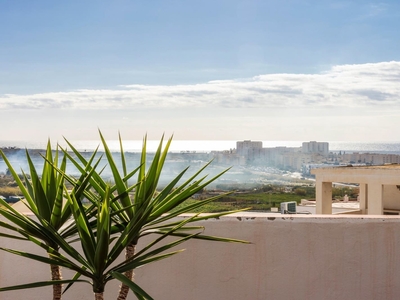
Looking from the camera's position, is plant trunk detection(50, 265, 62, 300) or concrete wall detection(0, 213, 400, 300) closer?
plant trunk detection(50, 265, 62, 300)

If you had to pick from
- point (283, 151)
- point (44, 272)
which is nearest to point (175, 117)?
point (283, 151)

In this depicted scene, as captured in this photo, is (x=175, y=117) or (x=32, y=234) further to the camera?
(x=175, y=117)

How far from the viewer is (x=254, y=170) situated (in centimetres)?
3600

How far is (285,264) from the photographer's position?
308 cm

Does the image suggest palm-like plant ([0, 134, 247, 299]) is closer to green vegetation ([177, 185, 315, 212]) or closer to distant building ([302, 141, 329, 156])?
green vegetation ([177, 185, 315, 212])

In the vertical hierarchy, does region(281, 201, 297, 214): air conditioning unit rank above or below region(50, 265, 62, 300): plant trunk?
below

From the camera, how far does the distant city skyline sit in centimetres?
5750

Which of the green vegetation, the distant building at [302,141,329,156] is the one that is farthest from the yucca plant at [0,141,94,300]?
the distant building at [302,141,329,156]

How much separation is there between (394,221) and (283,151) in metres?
36.8

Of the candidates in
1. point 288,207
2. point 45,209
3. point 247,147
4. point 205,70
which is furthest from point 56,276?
point 205,70

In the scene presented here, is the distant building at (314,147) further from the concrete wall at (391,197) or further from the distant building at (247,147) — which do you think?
the concrete wall at (391,197)

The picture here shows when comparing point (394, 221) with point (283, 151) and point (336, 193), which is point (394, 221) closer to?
point (336, 193)

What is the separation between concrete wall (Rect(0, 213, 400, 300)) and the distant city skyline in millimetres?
47377

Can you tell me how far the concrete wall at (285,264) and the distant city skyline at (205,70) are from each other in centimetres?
4738
